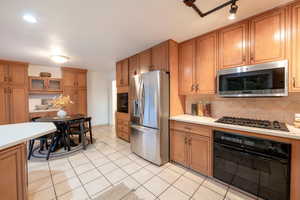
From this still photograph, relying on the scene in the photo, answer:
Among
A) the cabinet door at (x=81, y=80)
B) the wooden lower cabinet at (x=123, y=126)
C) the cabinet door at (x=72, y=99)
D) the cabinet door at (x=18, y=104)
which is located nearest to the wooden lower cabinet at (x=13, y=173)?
the wooden lower cabinet at (x=123, y=126)

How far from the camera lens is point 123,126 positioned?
3621 mm

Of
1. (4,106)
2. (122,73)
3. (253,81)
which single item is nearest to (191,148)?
(253,81)

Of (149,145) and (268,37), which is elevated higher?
(268,37)

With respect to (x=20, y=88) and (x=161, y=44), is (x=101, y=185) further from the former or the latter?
(x=20, y=88)

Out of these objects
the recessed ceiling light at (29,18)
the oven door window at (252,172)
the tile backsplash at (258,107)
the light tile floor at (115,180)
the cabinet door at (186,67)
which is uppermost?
the recessed ceiling light at (29,18)

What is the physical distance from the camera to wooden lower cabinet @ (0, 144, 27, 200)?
1054mm

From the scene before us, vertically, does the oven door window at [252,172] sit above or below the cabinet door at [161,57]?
below

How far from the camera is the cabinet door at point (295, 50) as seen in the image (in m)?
1.44

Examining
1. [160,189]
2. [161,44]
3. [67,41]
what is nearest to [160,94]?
[161,44]

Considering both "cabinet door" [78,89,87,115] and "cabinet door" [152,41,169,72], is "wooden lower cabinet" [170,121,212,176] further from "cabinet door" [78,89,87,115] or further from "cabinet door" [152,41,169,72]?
"cabinet door" [78,89,87,115]

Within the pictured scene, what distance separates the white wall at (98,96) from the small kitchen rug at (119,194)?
13.9 ft

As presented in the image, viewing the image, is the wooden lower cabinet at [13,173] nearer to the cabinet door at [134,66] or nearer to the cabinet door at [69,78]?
the cabinet door at [134,66]

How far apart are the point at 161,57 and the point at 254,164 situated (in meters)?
2.19

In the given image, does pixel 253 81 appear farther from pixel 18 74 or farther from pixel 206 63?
pixel 18 74
